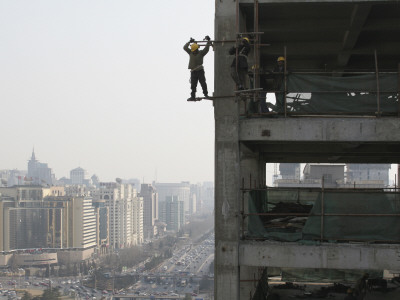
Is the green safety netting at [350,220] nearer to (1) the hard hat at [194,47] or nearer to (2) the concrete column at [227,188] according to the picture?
(2) the concrete column at [227,188]

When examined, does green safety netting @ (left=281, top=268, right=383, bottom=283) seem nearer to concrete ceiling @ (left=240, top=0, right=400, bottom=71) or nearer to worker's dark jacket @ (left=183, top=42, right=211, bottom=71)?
concrete ceiling @ (left=240, top=0, right=400, bottom=71)

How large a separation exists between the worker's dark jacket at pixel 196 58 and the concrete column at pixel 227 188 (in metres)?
0.80

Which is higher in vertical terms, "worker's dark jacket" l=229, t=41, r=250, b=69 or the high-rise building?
"worker's dark jacket" l=229, t=41, r=250, b=69

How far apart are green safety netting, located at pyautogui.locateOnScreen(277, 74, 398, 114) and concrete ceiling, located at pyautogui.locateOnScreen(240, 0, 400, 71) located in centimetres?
167

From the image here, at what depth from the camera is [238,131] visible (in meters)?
11.1

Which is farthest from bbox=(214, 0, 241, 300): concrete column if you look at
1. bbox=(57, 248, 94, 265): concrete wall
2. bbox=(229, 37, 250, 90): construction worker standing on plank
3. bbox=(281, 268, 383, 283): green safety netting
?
bbox=(57, 248, 94, 265): concrete wall

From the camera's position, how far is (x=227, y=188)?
11227 millimetres

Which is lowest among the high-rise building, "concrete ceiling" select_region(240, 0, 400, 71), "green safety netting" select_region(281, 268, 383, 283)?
the high-rise building

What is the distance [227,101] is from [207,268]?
6985 inches

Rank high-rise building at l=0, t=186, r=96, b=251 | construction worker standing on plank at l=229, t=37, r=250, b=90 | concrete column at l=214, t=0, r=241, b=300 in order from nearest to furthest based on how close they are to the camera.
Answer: concrete column at l=214, t=0, r=241, b=300, construction worker standing on plank at l=229, t=37, r=250, b=90, high-rise building at l=0, t=186, r=96, b=251

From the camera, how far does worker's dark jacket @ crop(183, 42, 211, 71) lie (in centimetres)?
1190

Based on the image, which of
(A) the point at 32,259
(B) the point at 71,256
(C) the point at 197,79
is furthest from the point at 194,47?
(B) the point at 71,256

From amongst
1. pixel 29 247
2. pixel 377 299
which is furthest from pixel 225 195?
pixel 29 247

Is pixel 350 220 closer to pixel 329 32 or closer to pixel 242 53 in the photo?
pixel 242 53
